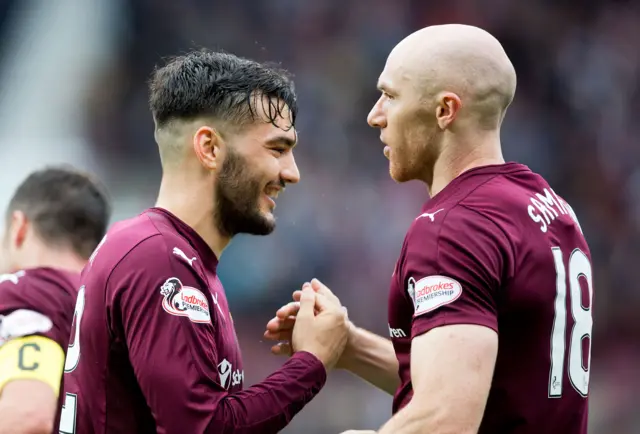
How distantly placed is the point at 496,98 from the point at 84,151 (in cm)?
643

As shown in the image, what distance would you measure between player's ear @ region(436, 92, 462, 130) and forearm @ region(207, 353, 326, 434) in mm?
987

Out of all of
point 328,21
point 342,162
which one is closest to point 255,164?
point 342,162

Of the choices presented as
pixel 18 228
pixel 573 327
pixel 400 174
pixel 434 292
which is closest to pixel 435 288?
pixel 434 292

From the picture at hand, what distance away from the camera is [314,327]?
11.4ft

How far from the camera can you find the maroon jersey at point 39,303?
12.3 ft

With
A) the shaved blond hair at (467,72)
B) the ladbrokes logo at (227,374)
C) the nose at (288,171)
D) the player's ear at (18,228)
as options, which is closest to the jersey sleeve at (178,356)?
the ladbrokes logo at (227,374)

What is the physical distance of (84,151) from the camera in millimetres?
8906

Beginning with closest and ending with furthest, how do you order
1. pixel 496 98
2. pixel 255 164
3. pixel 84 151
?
pixel 496 98, pixel 255 164, pixel 84 151

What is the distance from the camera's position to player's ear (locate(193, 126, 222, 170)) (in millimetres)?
3400

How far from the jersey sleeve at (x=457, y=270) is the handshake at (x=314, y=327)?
63 cm

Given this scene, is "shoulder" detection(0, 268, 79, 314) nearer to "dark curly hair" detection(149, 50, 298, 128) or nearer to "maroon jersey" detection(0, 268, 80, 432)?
"maroon jersey" detection(0, 268, 80, 432)

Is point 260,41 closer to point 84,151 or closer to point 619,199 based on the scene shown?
point 84,151

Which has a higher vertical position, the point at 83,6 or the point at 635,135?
the point at 83,6

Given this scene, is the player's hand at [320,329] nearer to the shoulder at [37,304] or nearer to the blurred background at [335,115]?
the shoulder at [37,304]
